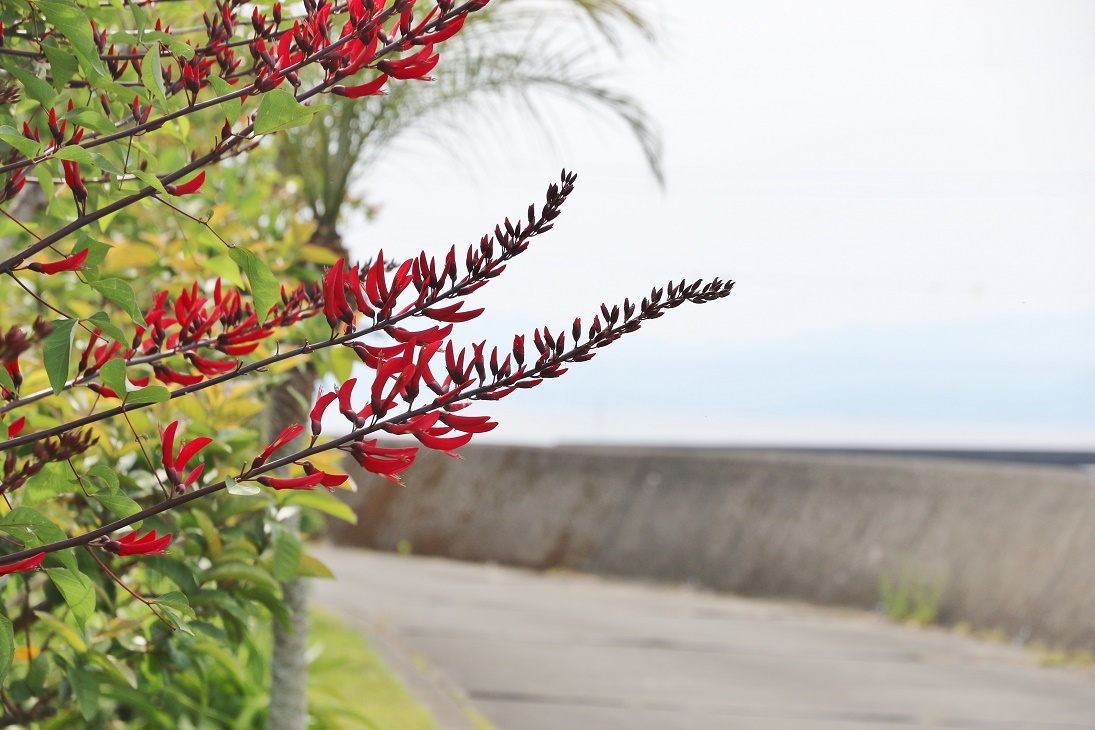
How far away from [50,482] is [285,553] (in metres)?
0.91

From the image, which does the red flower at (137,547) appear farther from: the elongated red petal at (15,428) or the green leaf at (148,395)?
the elongated red petal at (15,428)

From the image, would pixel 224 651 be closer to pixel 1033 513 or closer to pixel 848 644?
pixel 848 644

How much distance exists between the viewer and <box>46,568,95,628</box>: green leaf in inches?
64.5

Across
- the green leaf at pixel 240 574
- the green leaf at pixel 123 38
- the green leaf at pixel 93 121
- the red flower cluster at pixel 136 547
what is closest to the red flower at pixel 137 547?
the red flower cluster at pixel 136 547

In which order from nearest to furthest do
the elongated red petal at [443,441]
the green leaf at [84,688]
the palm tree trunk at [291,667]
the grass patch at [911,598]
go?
the elongated red petal at [443,441]
the green leaf at [84,688]
the palm tree trunk at [291,667]
the grass patch at [911,598]

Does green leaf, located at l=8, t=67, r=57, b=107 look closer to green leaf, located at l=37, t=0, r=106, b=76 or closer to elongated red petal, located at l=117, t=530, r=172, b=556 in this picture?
green leaf, located at l=37, t=0, r=106, b=76

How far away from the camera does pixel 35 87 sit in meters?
1.66

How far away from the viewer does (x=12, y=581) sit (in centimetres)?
269

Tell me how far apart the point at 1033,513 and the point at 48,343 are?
7.36m

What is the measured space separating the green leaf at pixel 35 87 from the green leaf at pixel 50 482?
0.61 metres

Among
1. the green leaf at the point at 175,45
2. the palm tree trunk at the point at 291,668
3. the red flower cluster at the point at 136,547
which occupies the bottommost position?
the palm tree trunk at the point at 291,668

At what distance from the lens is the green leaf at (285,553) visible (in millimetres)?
2756

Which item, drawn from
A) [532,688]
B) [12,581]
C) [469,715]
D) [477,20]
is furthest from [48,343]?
[532,688]

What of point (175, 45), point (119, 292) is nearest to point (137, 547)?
point (119, 292)
